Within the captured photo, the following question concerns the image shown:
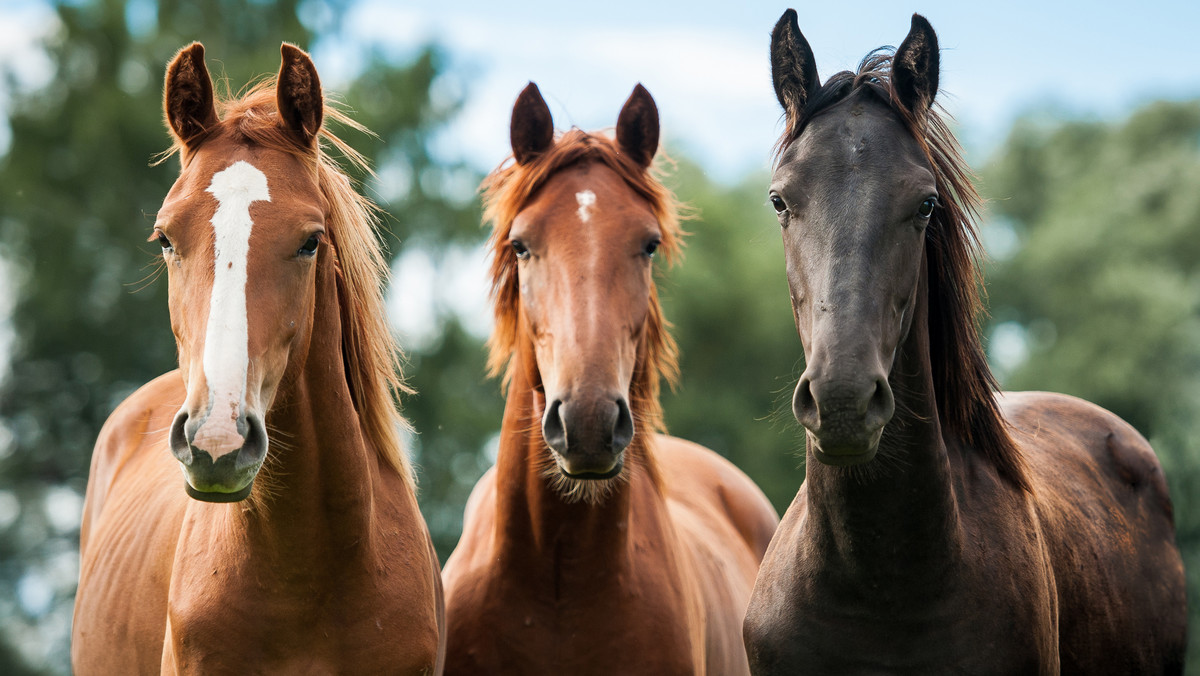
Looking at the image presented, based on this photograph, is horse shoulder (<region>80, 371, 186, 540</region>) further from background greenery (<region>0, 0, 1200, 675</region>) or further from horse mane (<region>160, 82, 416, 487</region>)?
background greenery (<region>0, 0, 1200, 675</region>)

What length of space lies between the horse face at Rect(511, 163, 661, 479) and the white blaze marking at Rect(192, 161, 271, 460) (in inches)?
43.8

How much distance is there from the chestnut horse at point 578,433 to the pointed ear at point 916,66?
1.08 meters

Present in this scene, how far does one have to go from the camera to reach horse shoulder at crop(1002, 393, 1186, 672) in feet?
12.4

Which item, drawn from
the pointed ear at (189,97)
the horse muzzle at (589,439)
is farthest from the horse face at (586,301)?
the pointed ear at (189,97)

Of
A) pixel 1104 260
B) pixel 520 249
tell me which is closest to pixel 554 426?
pixel 520 249

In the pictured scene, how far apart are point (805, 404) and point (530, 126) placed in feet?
6.55

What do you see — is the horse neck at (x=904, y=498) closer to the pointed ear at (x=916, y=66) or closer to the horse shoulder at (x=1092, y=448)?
the pointed ear at (x=916, y=66)

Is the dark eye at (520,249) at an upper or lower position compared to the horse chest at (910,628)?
upper

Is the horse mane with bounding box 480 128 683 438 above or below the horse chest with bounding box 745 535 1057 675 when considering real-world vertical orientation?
above

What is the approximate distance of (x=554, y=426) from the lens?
3455mm

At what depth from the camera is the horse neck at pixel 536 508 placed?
4.00m

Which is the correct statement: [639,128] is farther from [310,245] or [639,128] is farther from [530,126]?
[310,245]

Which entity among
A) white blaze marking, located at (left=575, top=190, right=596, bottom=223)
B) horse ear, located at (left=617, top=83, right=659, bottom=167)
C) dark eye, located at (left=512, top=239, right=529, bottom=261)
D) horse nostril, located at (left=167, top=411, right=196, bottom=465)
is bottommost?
horse nostril, located at (left=167, top=411, right=196, bottom=465)

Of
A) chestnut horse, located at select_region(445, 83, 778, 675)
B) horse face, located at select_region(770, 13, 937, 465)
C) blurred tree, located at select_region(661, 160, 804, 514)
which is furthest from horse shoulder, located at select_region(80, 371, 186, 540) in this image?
blurred tree, located at select_region(661, 160, 804, 514)
